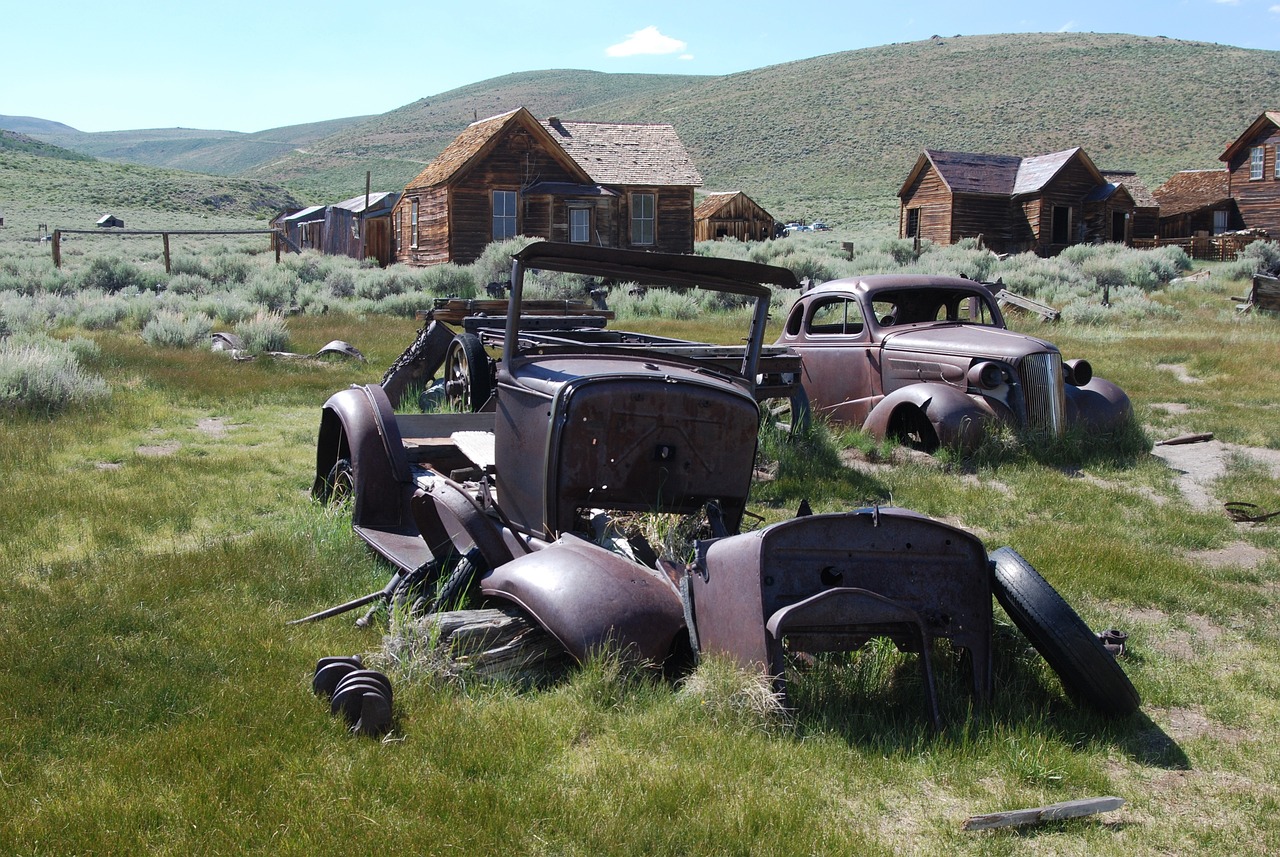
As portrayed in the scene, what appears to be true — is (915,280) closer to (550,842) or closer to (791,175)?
(550,842)

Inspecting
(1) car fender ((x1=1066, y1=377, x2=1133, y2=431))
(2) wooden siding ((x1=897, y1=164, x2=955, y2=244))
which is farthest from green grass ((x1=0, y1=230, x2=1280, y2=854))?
(2) wooden siding ((x1=897, y1=164, x2=955, y2=244))

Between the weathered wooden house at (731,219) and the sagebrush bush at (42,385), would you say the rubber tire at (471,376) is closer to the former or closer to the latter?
the sagebrush bush at (42,385)

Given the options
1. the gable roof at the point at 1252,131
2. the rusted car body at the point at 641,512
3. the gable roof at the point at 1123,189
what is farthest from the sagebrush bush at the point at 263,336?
the gable roof at the point at 1252,131

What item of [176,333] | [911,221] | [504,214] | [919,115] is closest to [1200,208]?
[911,221]

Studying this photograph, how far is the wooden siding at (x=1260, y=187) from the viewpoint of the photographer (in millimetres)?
45250

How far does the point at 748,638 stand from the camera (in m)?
3.76

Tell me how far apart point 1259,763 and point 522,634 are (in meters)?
2.67

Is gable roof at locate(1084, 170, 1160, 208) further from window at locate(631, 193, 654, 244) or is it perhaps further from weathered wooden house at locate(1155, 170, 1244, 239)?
window at locate(631, 193, 654, 244)

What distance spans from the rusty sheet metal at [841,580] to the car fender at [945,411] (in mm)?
5125

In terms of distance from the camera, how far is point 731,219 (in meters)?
50.2

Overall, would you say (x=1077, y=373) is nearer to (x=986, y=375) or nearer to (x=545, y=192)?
(x=986, y=375)

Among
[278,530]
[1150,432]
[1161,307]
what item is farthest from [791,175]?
[278,530]

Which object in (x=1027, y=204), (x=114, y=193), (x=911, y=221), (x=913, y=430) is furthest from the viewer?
(x=114, y=193)

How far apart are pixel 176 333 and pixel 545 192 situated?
55.1 feet
